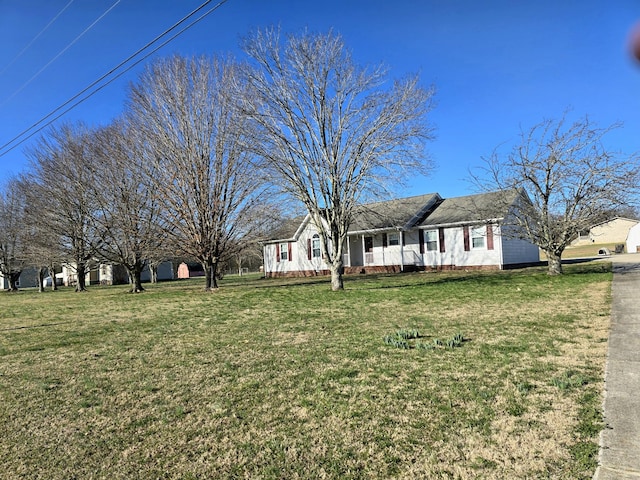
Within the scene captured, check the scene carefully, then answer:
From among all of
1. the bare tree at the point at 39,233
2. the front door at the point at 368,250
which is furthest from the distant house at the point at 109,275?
the front door at the point at 368,250

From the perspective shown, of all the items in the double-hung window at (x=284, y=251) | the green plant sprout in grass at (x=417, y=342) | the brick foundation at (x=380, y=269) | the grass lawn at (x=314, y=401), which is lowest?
the grass lawn at (x=314, y=401)

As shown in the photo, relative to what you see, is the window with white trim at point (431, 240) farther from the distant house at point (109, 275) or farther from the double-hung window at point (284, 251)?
the distant house at point (109, 275)

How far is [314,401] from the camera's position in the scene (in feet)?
13.9

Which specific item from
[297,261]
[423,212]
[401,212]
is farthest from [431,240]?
[297,261]

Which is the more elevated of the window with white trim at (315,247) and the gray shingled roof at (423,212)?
the gray shingled roof at (423,212)

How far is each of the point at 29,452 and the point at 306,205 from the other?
47.1 feet

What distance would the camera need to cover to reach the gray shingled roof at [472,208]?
1991 centimetres

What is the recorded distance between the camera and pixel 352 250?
3008cm

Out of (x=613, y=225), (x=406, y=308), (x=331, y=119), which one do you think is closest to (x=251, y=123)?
(x=331, y=119)

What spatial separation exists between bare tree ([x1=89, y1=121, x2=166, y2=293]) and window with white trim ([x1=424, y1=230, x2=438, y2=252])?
48.2 ft

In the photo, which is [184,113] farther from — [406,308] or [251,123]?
[406,308]

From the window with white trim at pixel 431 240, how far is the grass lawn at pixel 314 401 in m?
16.9

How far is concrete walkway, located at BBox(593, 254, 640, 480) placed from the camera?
275 cm

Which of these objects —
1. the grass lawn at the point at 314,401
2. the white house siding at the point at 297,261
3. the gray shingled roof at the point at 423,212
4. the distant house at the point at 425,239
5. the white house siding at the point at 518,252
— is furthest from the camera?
the white house siding at the point at 297,261
